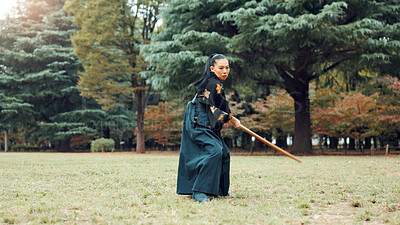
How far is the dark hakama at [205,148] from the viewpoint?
4.67 meters

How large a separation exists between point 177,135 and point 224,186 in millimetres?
24417

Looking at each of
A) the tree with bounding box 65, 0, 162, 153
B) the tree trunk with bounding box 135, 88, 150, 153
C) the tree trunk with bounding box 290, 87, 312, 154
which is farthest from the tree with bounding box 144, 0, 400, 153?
the tree trunk with bounding box 135, 88, 150, 153

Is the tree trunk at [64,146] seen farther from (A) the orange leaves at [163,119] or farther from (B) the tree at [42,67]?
(A) the orange leaves at [163,119]

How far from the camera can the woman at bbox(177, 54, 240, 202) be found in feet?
15.3

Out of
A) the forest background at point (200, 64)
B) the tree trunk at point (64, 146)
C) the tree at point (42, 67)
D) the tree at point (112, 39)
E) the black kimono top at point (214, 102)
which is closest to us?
the black kimono top at point (214, 102)

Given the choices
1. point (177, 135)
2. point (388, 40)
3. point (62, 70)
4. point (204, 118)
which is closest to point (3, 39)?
point (62, 70)

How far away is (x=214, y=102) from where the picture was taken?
16.3 feet

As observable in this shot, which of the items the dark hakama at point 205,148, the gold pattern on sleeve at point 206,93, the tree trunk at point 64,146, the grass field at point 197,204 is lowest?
the tree trunk at point 64,146

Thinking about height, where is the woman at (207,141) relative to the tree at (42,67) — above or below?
below

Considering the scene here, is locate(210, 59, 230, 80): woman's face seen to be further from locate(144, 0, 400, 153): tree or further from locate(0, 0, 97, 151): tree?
locate(0, 0, 97, 151): tree

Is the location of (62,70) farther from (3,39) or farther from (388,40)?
(388,40)

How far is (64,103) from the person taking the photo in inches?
1288

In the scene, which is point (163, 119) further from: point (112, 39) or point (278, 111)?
point (278, 111)

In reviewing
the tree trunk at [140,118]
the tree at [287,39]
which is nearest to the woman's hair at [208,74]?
the tree at [287,39]
